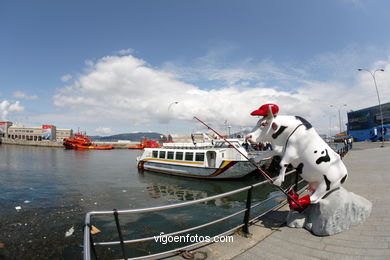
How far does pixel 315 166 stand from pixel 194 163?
16226 mm

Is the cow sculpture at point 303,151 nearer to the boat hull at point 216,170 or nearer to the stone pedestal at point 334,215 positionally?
the stone pedestal at point 334,215

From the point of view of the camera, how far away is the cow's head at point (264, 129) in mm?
4219

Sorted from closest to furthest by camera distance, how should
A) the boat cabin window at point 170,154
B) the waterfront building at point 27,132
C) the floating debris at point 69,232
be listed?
the floating debris at point 69,232 → the boat cabin window at point 170,154 → the waterfront building at point 27,132

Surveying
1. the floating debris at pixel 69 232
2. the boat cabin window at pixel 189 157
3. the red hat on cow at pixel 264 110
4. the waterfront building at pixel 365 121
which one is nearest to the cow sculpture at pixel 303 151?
the red hat on cow at pixel 264 110

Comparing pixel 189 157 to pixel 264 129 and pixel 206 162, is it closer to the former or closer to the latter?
pixel 206 162

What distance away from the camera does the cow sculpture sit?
13.7ft

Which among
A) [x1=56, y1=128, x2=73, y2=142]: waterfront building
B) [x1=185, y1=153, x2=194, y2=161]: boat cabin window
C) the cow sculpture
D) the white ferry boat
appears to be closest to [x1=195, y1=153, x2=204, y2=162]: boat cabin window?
the white ferry boat

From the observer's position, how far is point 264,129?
4.31m

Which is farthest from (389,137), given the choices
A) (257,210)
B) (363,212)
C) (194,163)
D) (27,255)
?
(27,255)

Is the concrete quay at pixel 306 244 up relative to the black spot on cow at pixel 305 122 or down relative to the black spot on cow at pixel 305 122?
down

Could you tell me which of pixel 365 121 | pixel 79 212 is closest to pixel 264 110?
pixel 79 212

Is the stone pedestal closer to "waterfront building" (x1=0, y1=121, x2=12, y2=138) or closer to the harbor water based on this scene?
the harbor water

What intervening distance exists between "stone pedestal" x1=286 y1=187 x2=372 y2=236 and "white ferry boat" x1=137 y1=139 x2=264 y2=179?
39.6ft

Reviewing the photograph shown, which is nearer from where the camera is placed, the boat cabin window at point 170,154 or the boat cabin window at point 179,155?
the boat cabin window at point 179,155
